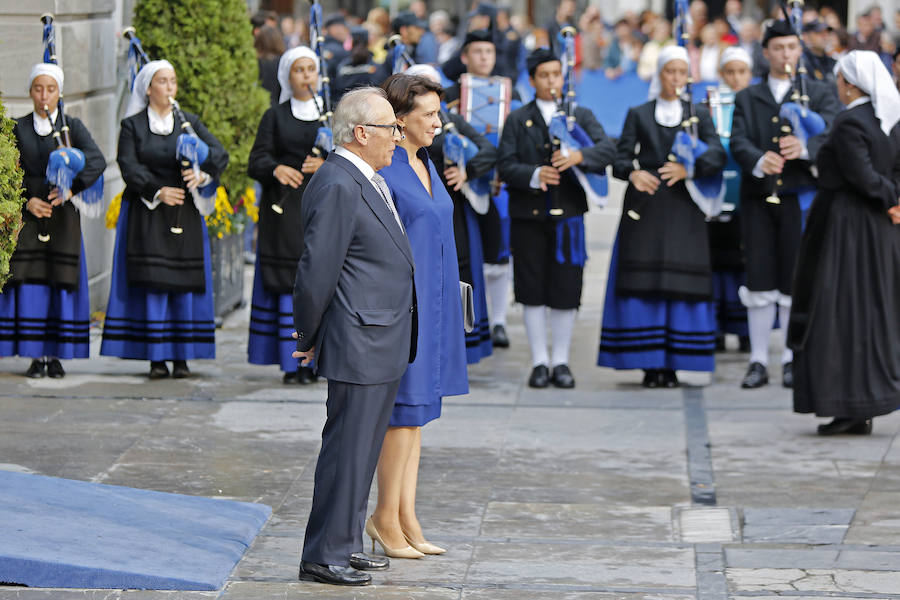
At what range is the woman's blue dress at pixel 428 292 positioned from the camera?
5898 millimetres

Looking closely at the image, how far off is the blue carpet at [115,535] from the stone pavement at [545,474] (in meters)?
0.07

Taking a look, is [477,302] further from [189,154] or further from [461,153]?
[189,154]

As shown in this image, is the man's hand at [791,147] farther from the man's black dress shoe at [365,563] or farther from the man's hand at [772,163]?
the man's black dress shoe at [365,563]

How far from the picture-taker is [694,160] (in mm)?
9453

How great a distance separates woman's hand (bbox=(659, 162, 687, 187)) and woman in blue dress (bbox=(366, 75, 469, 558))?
3564 millimetres

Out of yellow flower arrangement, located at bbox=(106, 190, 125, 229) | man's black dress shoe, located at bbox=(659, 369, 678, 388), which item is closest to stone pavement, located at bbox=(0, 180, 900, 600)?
man's black dress shoe, located at bbox=(659, 369, 678, 388)

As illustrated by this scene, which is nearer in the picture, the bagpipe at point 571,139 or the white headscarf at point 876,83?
the white headscarf at point 876,83

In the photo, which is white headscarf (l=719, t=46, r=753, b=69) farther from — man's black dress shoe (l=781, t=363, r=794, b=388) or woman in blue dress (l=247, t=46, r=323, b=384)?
woman in blue dress (l=247, t=46, r=323, b=384)

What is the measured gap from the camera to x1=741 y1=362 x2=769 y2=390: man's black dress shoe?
980 cm

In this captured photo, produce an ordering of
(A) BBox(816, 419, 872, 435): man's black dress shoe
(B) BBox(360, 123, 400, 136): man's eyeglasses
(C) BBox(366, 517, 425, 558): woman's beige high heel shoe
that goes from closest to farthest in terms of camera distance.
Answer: (B) BBox(360, 123, 400, 136): man's eyeglasses, (C) BBox(366, 517, 425, 558): woman's beige high heel shoe, (A) BBox(816, 419, 872, 435): man's black dress shoe

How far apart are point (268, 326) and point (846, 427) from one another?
331 cm

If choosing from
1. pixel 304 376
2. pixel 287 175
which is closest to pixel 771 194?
→ pixel 287 175

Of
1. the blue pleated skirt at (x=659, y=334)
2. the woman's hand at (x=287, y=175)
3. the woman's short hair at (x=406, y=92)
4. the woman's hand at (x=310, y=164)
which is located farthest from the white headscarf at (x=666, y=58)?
the woman's short hair at (x=406, y=92)

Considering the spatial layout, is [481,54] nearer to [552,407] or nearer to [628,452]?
[552,407]
